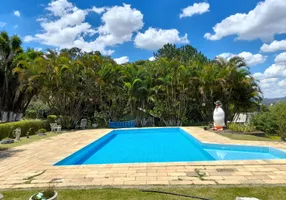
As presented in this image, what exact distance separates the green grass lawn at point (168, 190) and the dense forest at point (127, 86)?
39.1 ft

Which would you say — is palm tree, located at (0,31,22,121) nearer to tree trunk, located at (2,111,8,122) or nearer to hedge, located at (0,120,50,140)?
tree trunk, located at (2,111,8,122)

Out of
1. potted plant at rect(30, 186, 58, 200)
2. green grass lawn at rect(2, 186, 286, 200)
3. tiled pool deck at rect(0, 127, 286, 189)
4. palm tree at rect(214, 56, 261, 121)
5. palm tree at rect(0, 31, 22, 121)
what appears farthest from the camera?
palm tree at rect(0, 31, 22, 121)

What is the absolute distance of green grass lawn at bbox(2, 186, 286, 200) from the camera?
3641 millimetres

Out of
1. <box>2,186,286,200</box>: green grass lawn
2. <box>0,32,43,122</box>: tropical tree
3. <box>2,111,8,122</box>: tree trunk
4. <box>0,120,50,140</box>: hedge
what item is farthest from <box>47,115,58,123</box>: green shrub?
<box>2,186,286,200</box>: green grass lawn

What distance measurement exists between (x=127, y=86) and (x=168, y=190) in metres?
13.3

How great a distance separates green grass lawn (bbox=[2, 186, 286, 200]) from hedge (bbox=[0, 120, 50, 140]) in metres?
8.33

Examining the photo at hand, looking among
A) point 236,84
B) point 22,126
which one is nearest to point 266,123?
point 236,84

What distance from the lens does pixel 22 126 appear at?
41.5 ft

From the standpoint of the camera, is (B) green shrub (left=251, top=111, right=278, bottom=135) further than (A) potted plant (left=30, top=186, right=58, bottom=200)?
Yes

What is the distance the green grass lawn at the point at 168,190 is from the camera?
3.64 metres

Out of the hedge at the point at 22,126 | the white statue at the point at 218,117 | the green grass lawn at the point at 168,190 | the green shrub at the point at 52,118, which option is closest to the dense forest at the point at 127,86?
the green shrub at the point at 52,118

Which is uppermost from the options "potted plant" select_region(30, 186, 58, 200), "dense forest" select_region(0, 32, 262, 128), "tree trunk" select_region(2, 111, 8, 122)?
"dense forest" select_region(0, 32, 262, 128)

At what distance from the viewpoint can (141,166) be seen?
5.57m

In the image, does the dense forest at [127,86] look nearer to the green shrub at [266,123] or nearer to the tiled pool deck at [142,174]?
the green shrub at [266,123]
